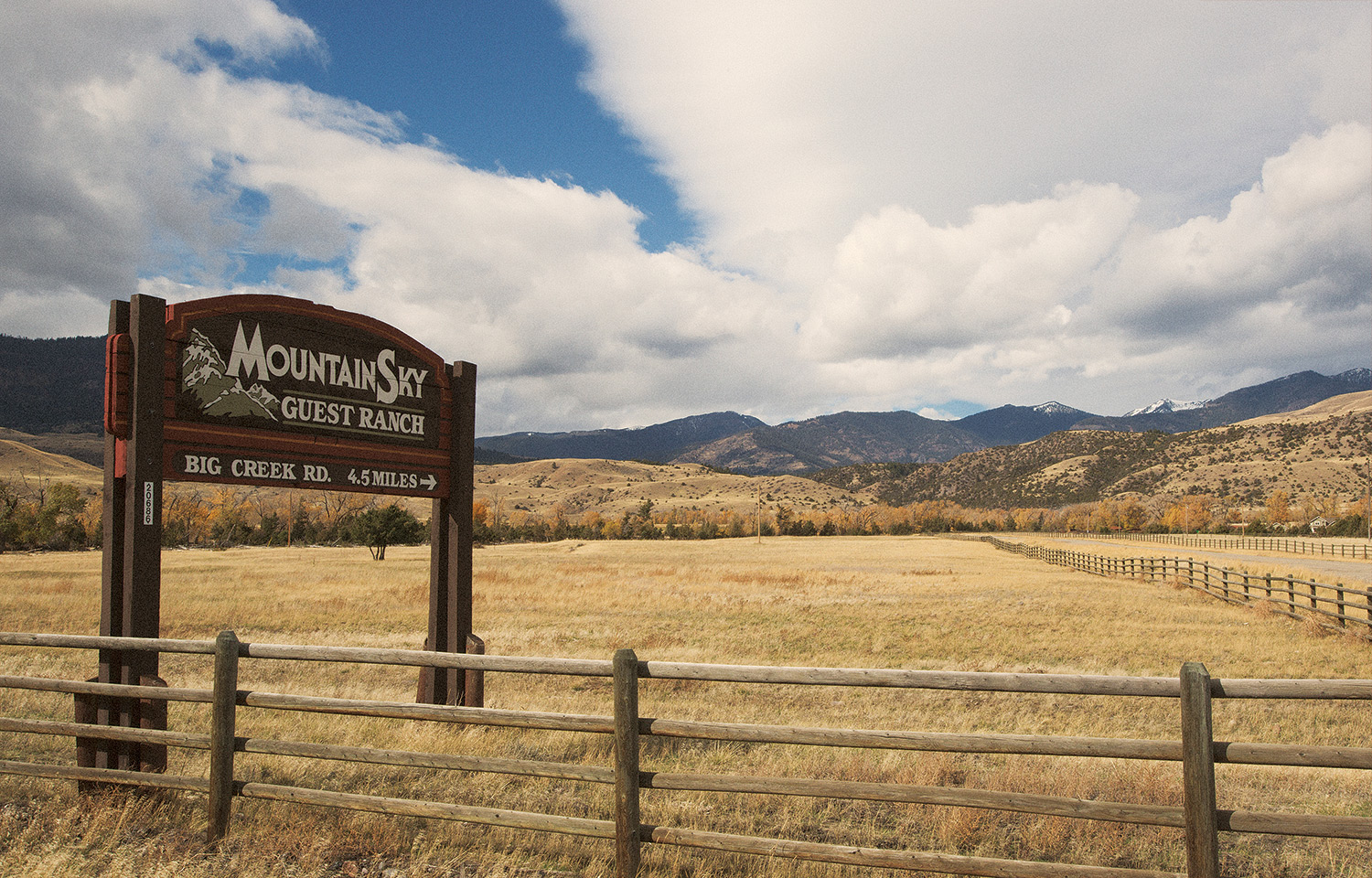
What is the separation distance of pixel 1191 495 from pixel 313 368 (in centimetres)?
17588

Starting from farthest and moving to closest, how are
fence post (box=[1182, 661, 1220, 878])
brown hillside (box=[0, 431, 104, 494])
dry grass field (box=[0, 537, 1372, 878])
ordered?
brown hillside (box=[0, 431, 104, 494]) < dry grass field (box=[0, 537, 1372, 878]) < fence post (box=[1182, 661, 1220, 878])

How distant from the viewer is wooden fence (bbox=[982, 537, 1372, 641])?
17.7 metres

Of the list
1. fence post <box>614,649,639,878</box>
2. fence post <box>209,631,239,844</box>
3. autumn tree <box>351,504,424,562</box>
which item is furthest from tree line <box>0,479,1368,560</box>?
fence post <box>614,649,639,878</box>

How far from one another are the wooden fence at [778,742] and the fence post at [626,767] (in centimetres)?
1

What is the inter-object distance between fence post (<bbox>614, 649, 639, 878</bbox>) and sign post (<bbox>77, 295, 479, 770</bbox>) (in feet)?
14.1

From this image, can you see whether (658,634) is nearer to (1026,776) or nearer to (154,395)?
(1026,776)

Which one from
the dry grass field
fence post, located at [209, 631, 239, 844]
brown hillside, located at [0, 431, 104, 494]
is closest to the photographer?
the dry grass field

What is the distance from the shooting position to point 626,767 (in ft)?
15.9

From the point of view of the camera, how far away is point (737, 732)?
4883 millimetres

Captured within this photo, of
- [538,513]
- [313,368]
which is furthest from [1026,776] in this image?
[538,513]

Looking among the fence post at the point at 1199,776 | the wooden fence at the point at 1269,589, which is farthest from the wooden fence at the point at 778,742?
the wooden fence at the point at 1269,589

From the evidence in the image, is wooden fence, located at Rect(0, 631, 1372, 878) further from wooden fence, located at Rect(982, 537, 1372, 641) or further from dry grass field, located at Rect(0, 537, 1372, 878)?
wooden fence, located at Rect(982, 537, 1372, 641)

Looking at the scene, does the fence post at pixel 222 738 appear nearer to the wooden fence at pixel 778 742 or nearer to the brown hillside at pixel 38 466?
the wooden fence at pixel 778 742

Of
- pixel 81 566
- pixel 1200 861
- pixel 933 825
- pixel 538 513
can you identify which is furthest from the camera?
pixel 538 513
